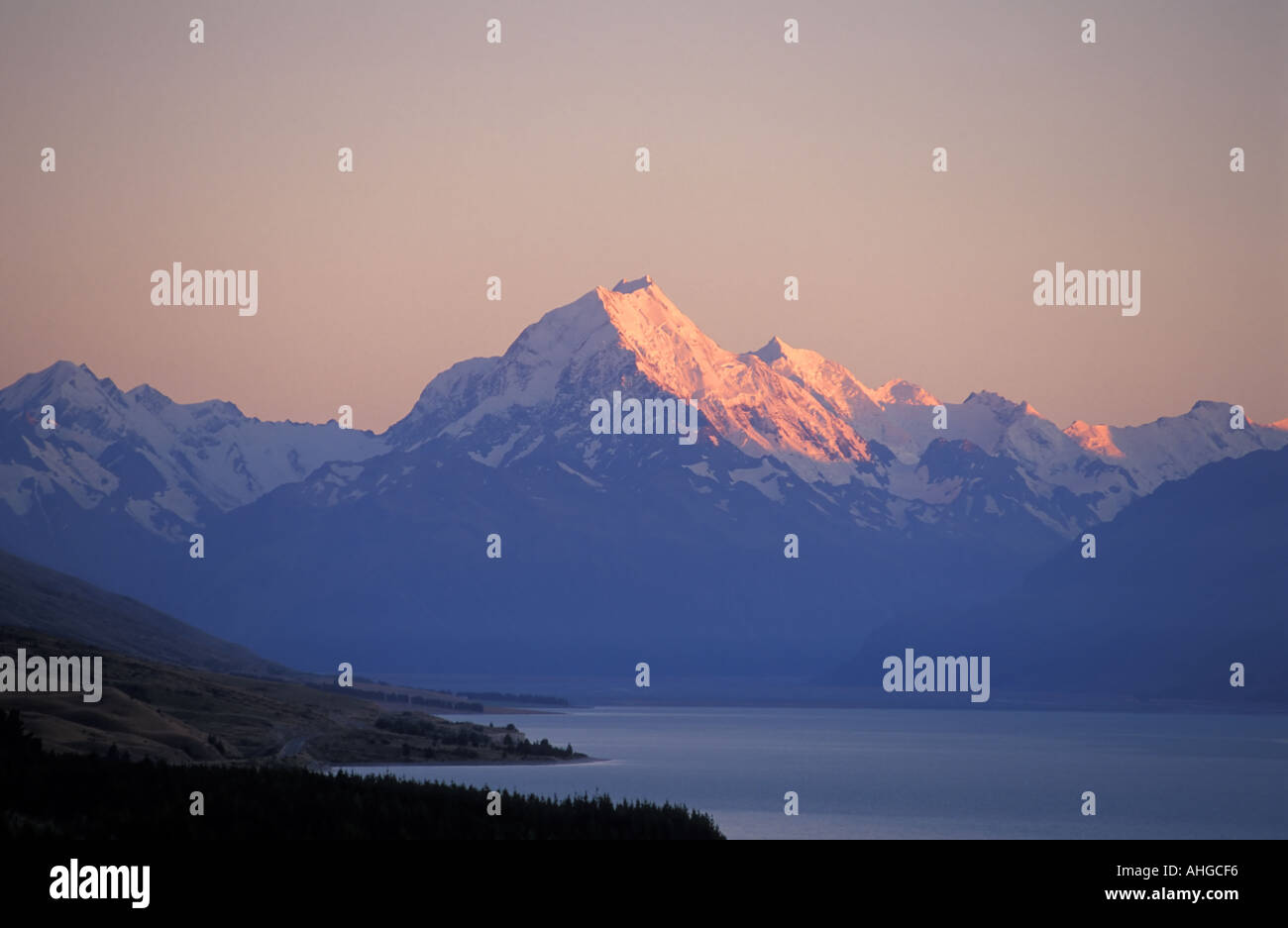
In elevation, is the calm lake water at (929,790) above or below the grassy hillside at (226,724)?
below

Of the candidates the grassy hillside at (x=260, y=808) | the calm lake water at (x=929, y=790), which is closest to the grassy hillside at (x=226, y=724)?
the calm lake water at (x=929, y=790)

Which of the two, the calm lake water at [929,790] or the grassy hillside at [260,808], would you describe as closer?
the grassy hillside at [260,808]

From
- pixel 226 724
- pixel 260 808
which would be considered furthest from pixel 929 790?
pixel 260 808

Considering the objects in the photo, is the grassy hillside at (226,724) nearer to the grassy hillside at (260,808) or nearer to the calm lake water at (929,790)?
the calm lake water at (929,790)

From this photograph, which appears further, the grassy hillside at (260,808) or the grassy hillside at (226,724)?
the grassy hillside at (226,724)

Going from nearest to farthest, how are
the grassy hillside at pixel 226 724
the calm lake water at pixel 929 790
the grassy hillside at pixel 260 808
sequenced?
the grassy hillside at pixel 260 808 → the grassy hillside at pixel 226 724 → the calm lake water at pixel 929 790

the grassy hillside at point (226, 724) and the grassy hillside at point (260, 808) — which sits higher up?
the grassy hillside at point (226, 724)

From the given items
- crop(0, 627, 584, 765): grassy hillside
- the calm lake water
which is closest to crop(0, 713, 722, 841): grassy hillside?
the calm lake water

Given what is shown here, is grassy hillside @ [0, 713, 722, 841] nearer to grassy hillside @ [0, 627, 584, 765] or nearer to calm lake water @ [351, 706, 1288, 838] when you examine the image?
calm lake water @ [351, 706, 1288, 838]

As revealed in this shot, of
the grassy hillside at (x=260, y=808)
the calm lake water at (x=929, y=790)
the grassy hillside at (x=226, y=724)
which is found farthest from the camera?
the calm lake water at (x=929, y=790)

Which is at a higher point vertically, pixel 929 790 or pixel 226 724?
pixel 226 724

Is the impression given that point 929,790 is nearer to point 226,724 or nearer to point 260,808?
point 226,724
